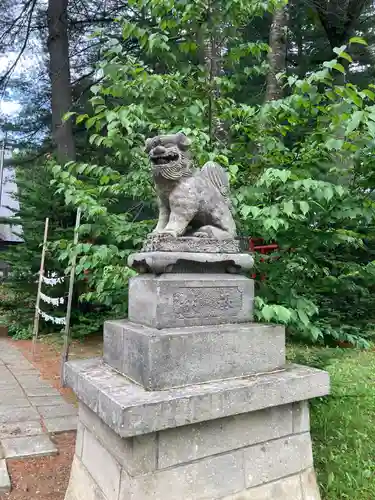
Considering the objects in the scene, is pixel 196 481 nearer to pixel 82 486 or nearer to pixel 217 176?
pixel 82 486

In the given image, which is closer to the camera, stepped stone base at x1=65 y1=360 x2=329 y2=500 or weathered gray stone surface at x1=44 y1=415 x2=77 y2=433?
stepped stone base at x1=65 y1=360 x2=329 y2=500

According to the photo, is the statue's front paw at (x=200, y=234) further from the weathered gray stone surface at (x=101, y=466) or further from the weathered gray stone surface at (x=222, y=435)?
the weathered gray stone surface at (x=101, y=466)

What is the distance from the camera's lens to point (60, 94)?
30.3 feet

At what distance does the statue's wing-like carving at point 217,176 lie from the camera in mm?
2775

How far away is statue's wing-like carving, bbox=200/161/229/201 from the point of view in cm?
278

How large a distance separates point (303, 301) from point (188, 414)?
4.24 ft

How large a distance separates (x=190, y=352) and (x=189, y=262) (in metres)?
0.53

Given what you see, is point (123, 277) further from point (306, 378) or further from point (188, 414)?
point (306, 378)

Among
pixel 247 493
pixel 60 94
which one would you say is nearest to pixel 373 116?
pixel 247 493

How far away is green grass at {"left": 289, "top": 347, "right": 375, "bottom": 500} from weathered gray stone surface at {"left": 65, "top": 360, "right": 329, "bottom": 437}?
2.59 feet

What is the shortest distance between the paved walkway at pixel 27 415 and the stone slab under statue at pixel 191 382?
1048mm

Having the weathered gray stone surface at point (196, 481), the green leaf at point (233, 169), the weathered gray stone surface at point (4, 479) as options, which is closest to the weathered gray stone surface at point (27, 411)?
the weathered gray stone surface at point (4, 479)

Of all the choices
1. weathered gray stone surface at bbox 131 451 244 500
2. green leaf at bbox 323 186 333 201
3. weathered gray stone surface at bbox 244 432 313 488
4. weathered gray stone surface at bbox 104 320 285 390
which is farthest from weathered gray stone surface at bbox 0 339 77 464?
green leaf at bbox 323 186 333 201

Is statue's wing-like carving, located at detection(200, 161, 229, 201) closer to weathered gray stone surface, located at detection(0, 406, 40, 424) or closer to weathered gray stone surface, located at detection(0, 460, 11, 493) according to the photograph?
→ weathered gray stone surface, located at detection(0, 460, 11, 493)
